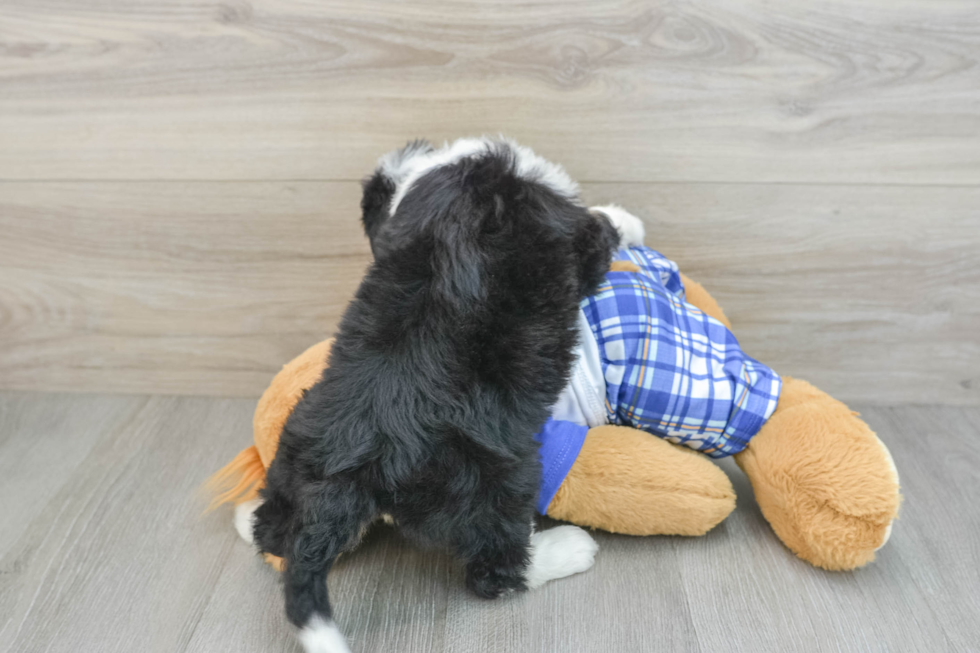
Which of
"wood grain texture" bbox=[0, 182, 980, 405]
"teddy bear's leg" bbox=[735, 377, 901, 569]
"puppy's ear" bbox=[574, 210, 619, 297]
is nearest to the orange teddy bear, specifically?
"teddy bear's leg" bbox=[735, 377, 901, 569]

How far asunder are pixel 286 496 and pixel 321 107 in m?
0.64

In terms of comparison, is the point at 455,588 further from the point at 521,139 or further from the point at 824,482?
the point at 521,139

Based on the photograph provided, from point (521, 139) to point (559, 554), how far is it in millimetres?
644

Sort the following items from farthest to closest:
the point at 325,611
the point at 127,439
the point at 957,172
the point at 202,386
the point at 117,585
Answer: the point at 202,386
the point at 127,439
the point at 957,172
the point at 117,585
the point at 325,611

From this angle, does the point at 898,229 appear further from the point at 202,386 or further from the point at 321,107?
the point at 202,386

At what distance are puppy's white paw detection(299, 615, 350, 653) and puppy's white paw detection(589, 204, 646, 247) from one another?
66 centimetres

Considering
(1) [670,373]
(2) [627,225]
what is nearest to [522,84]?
(2) [627,225]

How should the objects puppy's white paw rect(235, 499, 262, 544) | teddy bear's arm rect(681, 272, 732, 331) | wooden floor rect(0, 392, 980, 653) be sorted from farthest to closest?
teddy bear's arm rect(681, 272, 732, 331)
puppy's white paw rect(235, 499, 262, 544)
wooden floor rect(0, 392, 980, 653)

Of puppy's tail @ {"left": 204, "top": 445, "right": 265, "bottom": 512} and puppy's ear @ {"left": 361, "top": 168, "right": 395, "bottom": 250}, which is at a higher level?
puppy's ear @ {"left": 361, "top": 168, "right": 395, "bottom": 250}

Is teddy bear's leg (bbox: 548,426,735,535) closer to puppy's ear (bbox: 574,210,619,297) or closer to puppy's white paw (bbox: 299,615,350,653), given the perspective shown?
puppy's ear (bbox: 574,210,619,297)

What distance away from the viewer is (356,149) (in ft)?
3.69

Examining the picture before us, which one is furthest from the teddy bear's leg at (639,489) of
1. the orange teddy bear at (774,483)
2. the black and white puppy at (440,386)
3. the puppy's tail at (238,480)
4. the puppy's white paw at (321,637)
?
the puppy's tail at (238,480)

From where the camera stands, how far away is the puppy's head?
29.4 inches

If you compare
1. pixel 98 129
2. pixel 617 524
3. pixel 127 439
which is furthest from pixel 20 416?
pixel 617 524
